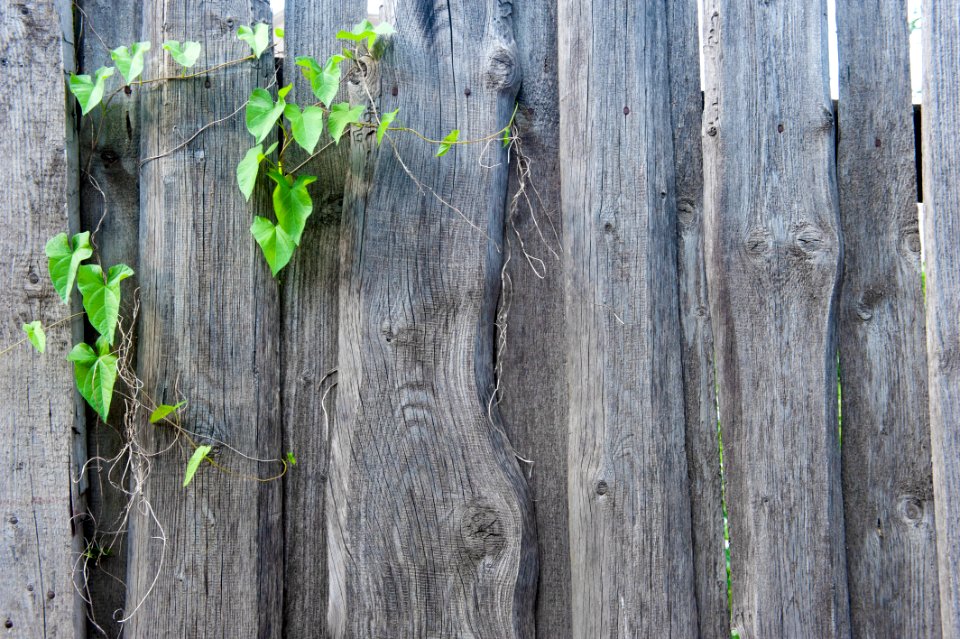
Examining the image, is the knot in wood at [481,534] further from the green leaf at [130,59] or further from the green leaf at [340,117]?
the green leaf at [130,59]

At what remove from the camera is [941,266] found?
1.61m

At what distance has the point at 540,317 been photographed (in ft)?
5.43

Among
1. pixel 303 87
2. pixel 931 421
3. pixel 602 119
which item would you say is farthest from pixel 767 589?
pixel 303 87

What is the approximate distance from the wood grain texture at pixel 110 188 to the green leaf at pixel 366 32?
46cm

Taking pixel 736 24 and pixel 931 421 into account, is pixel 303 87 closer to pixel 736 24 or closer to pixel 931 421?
pixel 736 24

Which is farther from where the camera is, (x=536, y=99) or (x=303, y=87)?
(x=536, y=99)

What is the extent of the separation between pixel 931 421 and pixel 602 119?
3.54 feet

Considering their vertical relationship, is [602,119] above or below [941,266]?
above

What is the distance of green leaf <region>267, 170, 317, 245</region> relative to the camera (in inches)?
59.1

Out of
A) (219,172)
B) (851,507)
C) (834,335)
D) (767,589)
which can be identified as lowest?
(767,589)

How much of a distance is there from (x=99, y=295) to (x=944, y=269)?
1.97 meters

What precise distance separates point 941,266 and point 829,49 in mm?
612

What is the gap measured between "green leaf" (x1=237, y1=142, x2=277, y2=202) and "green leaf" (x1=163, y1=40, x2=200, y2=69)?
0.24 m

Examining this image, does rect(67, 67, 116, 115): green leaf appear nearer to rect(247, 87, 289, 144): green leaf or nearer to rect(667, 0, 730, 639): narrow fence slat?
rect(247, 87, 289, 144): green leaf
